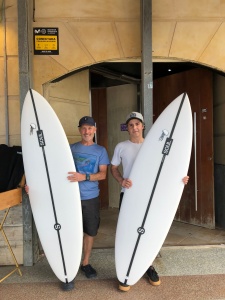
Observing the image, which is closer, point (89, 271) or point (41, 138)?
point (41, 138)

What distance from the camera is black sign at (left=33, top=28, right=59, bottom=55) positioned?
2734 millimetres

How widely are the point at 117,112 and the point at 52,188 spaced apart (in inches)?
98.8

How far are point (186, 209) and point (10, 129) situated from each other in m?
2.41

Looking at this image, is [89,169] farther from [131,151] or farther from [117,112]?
[117,112]

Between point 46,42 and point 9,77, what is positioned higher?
point 46,42

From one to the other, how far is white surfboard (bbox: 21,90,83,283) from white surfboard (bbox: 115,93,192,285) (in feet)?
1.30

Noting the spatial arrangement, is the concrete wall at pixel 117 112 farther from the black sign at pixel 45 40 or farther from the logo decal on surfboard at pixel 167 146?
the logo decal on surfboard at pixel 167 146

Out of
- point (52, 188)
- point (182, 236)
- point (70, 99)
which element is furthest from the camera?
point (182, 236)

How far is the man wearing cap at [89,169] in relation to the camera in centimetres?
234

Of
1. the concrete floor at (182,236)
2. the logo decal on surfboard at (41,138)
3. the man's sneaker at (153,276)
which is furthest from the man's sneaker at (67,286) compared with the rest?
the logo decal on surfboard at (41,138)

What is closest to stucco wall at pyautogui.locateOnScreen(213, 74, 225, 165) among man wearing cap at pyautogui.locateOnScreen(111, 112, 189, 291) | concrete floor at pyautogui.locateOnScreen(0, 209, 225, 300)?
concrete floor at pyautogui.locateOnScreen(0, 209, 225, 300)

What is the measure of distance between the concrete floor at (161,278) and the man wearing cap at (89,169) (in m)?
0.21

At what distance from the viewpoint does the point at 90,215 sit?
7.90 feet

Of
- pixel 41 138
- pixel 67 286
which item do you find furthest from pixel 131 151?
pixel 67 286
